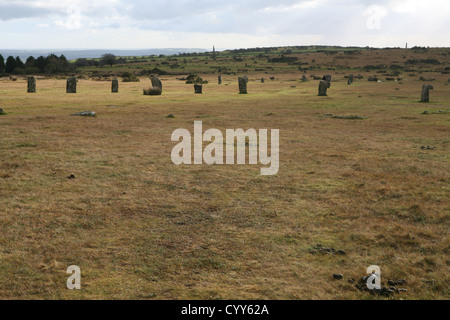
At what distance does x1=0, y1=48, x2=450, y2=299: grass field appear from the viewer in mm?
6312

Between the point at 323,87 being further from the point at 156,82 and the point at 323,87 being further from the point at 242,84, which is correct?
the point at 156,82

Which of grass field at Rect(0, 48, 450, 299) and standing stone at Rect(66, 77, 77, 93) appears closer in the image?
grass field at Rect(0, 48, 450, 299)

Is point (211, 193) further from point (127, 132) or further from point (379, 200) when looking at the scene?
point (127, 132)

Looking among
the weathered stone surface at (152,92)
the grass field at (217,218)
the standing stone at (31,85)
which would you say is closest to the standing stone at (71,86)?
the standing stone at (31,85)

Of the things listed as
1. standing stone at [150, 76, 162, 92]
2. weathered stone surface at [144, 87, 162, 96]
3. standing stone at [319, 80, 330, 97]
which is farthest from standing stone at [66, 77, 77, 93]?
standing stone at [319, 80, 330, 97]

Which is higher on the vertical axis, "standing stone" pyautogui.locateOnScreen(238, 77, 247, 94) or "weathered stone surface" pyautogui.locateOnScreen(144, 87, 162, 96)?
"standing stone" pyautogui.locateOnScreen(238, 77, 247, 94)

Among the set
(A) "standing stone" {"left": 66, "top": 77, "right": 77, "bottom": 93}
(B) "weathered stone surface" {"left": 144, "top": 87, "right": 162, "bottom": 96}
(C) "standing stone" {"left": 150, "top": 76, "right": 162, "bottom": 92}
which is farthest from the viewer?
(C) "standing stone" {"left": 150, "top": 76, "right": 162, "bottom": 92}

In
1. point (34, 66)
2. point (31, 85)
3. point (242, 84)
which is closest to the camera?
point (31, 85)

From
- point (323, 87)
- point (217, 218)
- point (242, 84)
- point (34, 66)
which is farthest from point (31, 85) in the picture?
point (34, 66)

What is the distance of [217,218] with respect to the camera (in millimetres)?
8945

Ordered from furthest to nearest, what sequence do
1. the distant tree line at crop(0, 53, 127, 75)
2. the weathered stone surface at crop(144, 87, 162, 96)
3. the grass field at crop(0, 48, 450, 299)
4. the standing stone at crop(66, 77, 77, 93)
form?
the distant tree line at crop(0, 53, 127, 75) < the standing stone at crop(66, 77, 77, 93) < the weathered stone surface at crop(144, 87, 162, 96) < the grass field at crop(0, 48, 450, 299)

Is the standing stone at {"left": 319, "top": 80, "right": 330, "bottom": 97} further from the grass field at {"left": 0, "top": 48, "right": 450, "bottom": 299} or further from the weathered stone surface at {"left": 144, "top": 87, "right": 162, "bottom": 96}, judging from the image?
the grass field at {"left": 0, "top": 48, "right": 450, "bottom": 299}

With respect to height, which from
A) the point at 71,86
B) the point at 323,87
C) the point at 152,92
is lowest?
the point at 152,92
